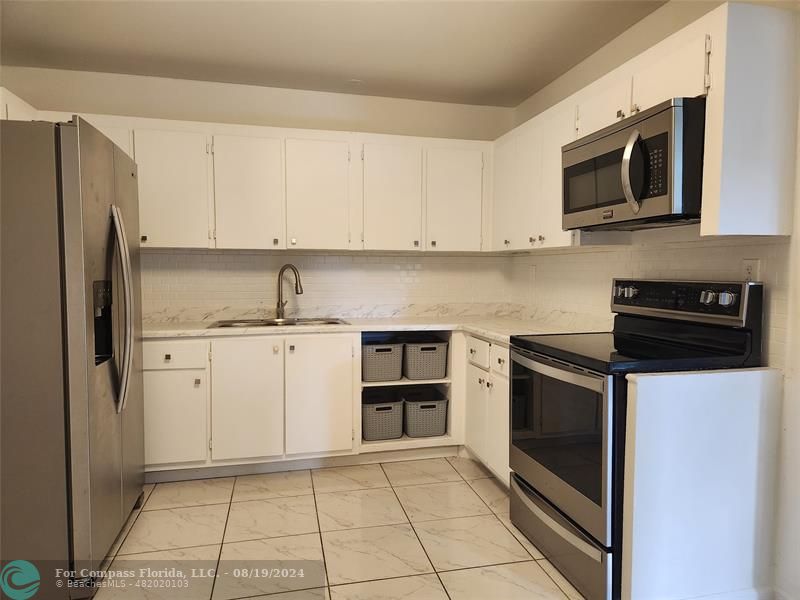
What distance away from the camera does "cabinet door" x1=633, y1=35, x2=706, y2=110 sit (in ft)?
5.48

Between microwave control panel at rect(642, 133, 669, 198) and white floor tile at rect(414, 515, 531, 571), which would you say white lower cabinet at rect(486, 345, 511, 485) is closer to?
white floor tile at rect(414, 515, 531, 571)

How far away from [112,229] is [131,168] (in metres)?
0.49

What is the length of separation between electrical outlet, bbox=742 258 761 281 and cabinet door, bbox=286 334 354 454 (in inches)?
79.3

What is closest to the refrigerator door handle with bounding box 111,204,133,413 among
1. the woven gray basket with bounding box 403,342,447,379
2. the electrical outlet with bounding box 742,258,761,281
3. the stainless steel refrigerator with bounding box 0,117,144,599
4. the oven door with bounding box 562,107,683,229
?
the stainless steel refrigerator with bounding box 0,117,144,599

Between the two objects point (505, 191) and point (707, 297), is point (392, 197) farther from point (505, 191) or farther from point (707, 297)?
point (707, 297)

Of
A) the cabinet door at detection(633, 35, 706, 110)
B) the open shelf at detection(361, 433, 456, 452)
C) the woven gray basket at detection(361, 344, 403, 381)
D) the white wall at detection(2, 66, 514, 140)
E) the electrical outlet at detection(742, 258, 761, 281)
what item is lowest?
the open shelf at detection(361, 433, 456, 452)

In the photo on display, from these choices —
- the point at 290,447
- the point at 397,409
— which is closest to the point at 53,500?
the point at 290,447

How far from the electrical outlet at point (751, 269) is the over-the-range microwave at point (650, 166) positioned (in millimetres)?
261

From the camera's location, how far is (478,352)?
2.92 meters

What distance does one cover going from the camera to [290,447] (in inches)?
116

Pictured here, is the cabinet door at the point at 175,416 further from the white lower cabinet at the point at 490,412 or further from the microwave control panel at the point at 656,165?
the microwave control panel at the point at 656,165

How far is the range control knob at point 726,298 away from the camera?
5.81ft

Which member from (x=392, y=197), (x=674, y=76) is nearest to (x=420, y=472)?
(x=392, y=197)

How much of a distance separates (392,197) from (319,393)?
1361mm
